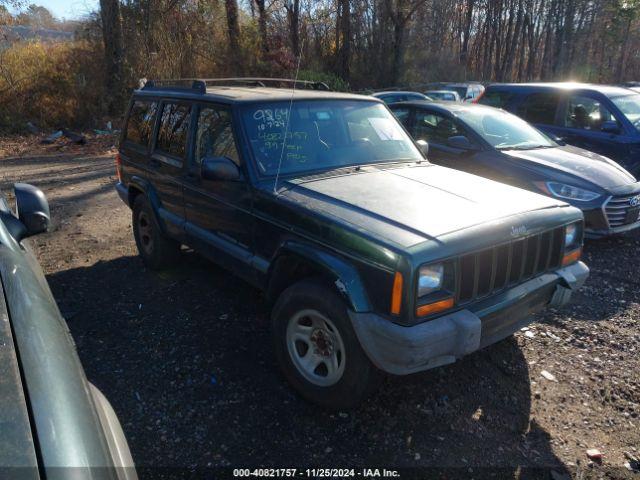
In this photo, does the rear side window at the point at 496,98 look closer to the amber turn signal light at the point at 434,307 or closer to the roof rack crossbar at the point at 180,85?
the roof rack crossbar at the point at 180,85

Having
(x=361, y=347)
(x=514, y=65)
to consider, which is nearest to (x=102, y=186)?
(x=361, y=347)

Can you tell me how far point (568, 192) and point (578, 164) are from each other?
0.58 metres

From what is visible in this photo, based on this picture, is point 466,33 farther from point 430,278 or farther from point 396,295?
point 396,295

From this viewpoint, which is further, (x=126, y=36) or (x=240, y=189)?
(x=126, y=36)

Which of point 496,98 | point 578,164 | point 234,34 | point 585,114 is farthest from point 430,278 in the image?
point 234,34

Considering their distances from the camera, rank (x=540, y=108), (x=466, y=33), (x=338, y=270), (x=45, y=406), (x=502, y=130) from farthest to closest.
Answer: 1. (x=466, y=33)
2. (x=540, y=108)
3. (x=502, y=130)
4. (x=338, y=270)
5. (x=45, y=406)

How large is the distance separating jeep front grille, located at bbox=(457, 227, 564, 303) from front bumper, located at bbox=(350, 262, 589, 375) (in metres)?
0.09

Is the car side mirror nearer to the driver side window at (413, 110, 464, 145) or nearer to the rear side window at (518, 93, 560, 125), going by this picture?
the rear side window at (518, 93, 560, 125)

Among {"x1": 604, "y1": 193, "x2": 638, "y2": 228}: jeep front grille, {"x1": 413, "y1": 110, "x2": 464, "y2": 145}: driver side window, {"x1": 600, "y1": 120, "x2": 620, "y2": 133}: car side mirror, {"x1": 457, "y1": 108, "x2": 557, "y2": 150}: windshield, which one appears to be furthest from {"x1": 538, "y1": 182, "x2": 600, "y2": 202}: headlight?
{"x1": 600, "y1": 120, "x2": 620, "y2": 133}: car side mirror

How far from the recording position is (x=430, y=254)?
261 centimetres

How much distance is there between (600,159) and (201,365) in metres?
5.75

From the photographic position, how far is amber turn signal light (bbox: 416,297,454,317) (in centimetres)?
267

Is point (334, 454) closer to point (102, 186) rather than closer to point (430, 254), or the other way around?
point (430, 254)

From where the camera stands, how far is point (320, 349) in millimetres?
3121
